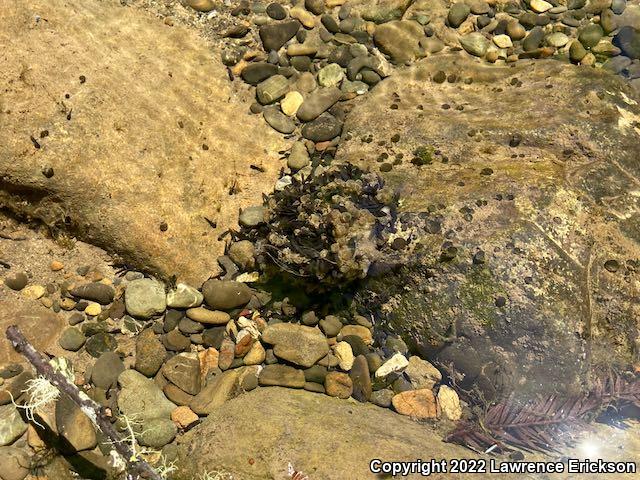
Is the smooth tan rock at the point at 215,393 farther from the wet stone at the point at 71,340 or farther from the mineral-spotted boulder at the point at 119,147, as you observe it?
the wet stone at the point at 71,340

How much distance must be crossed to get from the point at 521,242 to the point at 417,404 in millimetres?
1653

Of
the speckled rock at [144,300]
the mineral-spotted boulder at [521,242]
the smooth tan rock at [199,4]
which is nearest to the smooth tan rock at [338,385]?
the mineral-spotted boulder at [521,242]

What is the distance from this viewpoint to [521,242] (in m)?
4.12

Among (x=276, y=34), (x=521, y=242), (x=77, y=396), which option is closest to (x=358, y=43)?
(x=276, y=34)

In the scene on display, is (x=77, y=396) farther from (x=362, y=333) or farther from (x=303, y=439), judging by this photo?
(x=362, y=333)

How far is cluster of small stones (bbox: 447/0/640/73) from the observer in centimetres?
624

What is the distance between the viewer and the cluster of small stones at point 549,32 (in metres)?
6.24

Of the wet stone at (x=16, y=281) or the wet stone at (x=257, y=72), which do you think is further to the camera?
the wet stone at (x=257, y=72)

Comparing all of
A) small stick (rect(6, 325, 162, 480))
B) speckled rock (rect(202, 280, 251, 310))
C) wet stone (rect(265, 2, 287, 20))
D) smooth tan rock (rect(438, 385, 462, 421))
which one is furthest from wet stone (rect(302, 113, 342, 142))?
small stick (rect(6, 325, 162, 480))

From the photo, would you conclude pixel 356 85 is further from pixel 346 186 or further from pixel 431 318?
pixel 431 318

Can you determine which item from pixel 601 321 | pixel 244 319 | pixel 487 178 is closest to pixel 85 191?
pixel 244 319

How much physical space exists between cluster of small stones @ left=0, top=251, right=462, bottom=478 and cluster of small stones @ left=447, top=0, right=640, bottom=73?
3.93 metres

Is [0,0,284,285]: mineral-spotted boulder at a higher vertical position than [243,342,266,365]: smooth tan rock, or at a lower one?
higher

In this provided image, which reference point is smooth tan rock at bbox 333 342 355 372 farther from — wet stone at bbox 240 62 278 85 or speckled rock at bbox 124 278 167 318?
wet stone at bbox 240 62 278 85
